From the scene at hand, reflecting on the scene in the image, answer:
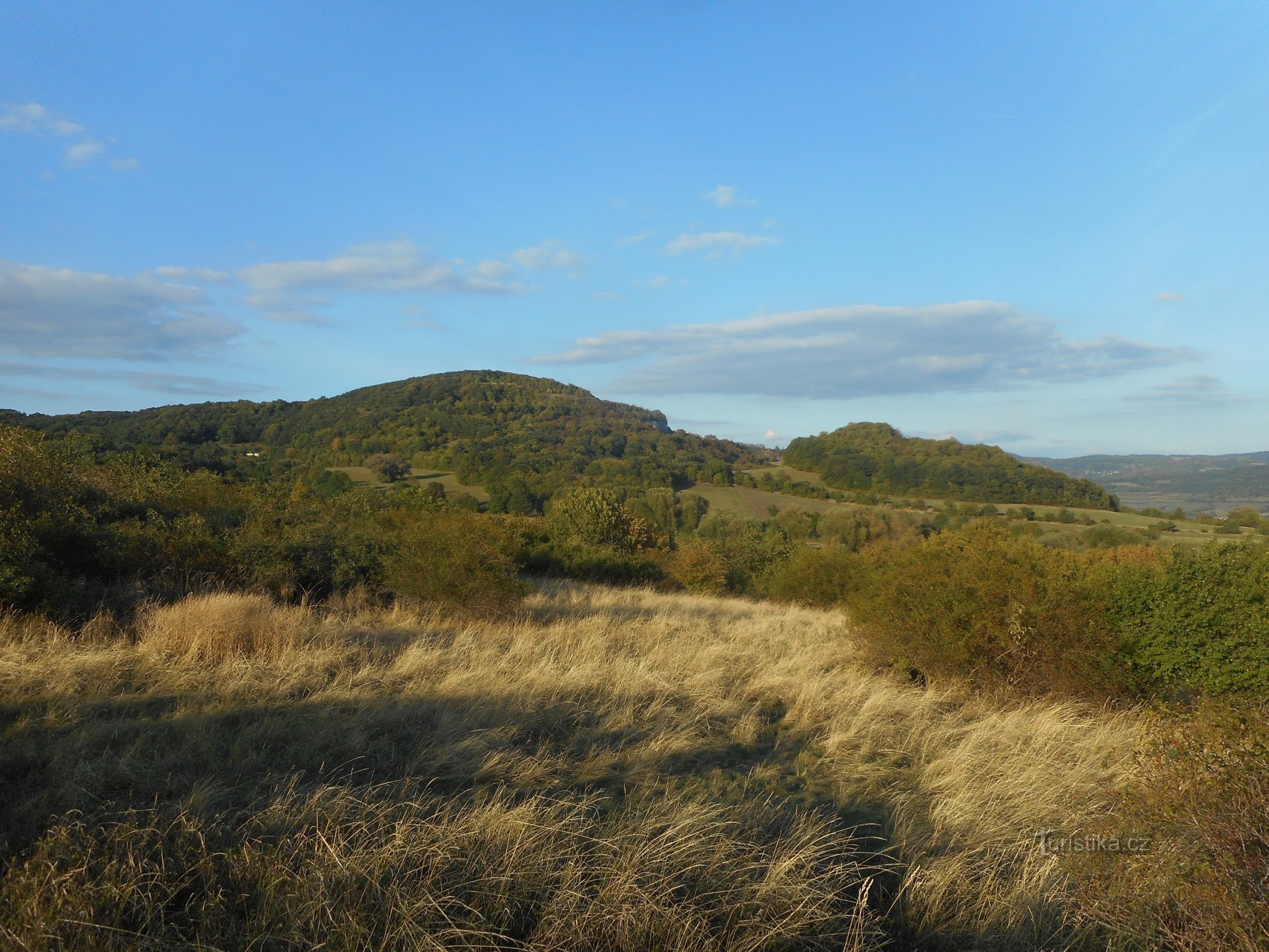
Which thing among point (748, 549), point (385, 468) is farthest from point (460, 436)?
point (748, 549)

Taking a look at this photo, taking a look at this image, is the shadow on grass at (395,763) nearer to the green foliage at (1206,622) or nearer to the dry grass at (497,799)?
the dry grass at (497,799)

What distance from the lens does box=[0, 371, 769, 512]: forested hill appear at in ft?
170

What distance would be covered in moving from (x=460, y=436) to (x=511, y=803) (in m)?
82.1

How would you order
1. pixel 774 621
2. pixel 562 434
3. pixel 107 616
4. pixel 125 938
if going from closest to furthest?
pixel 125 938, pixel 107 616, pixel 774 621, pixel 562 434

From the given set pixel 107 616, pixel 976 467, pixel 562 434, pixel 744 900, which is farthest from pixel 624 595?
pixel 562 434

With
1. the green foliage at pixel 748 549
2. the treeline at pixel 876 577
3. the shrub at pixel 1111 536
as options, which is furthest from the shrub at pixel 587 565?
the shrub at pixel 1111 536

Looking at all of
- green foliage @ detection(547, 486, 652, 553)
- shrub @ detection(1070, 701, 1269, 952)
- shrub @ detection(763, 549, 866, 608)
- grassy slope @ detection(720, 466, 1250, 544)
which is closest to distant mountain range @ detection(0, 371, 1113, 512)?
grassy slope @ detection(720, 466, 1250, 544)

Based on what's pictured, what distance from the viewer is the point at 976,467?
71.6 metres

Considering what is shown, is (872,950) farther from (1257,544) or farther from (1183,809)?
(1257,544)

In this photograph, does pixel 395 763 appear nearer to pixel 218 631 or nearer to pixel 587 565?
pixel 218 631

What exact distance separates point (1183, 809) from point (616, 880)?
2680 mm

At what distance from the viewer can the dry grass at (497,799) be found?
2.94 m

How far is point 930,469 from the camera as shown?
7362 cm

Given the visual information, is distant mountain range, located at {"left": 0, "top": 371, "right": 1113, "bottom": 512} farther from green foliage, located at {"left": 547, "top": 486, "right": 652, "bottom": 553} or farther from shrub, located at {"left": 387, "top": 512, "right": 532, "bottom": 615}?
shrub, located at {"left": 387, "top": 512, "right": 532, "bottom": 615}
